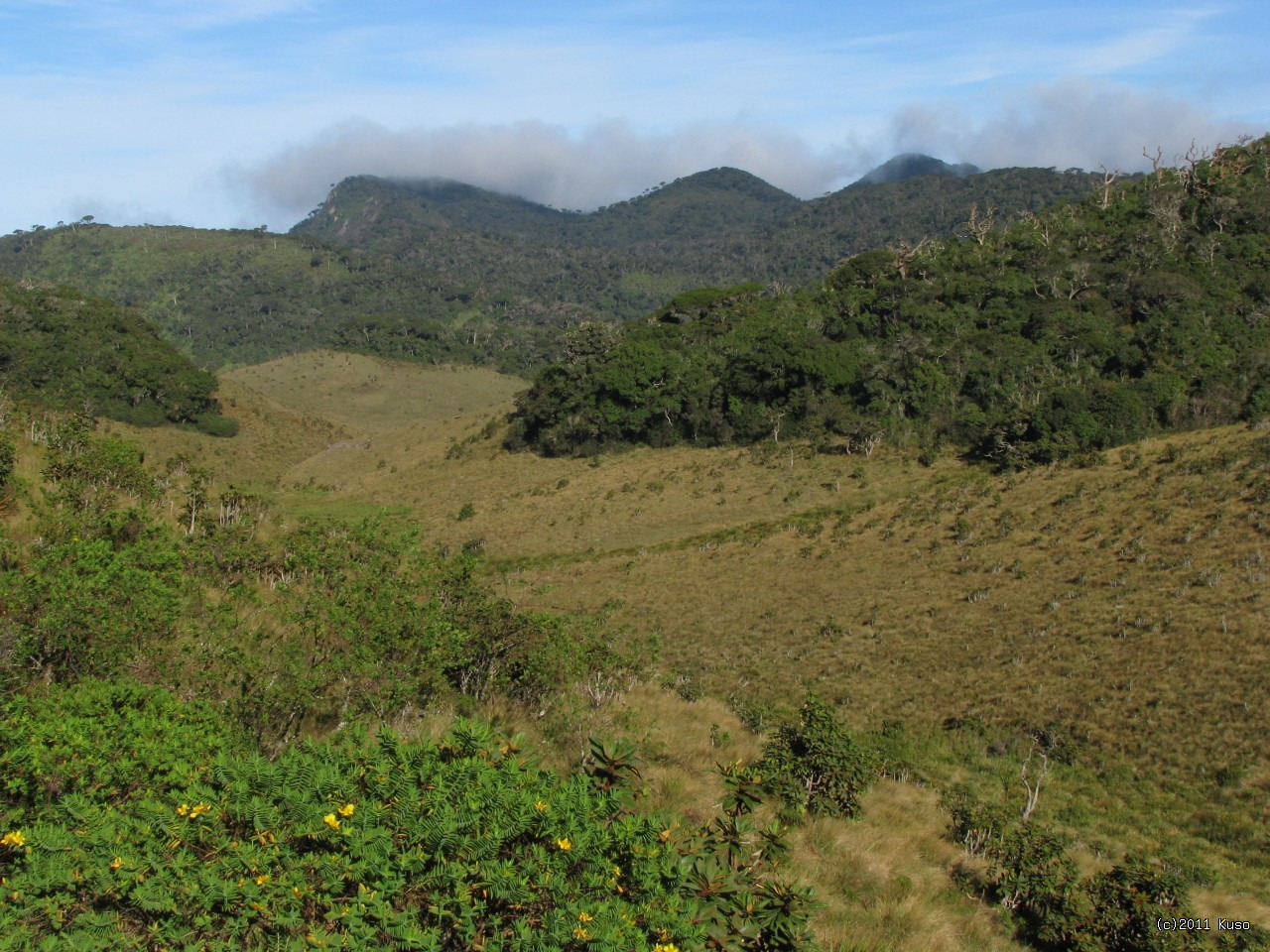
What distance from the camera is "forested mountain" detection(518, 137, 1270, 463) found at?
36750 mm

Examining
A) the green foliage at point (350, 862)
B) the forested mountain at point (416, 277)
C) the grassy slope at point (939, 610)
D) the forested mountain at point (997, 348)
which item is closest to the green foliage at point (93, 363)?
the grassy slope at point (939, 610)

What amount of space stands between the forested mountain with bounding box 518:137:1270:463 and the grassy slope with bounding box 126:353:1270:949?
259cm

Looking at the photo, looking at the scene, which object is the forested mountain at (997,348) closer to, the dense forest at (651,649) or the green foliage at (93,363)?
the dense forest at (651,649)

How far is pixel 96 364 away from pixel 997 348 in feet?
198

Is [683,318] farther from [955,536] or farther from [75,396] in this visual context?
[75,396]

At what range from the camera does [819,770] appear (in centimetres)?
1055

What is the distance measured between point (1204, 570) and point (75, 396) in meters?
62.0

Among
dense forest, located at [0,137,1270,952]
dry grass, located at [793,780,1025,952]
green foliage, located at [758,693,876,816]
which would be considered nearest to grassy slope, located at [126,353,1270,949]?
dry grass, located at [793,780,1025,952]

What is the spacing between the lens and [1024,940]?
8242mm

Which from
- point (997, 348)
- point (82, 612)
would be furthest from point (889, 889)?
point (997, 348)

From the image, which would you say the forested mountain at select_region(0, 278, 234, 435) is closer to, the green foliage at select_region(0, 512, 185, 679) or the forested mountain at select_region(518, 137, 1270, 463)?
the forested mountain at select_region(518, 137, 1270, 463)

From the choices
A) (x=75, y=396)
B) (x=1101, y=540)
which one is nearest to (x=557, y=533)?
(x=1101, y=540)

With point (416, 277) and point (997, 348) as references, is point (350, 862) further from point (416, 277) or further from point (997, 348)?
point (416, 277)

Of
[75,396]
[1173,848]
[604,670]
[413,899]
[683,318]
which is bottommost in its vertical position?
[1173,848]
